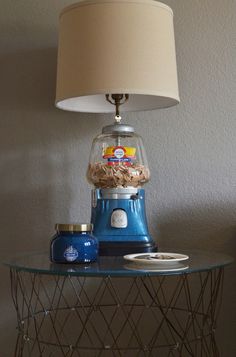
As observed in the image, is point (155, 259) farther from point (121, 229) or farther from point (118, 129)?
point (118, 129)

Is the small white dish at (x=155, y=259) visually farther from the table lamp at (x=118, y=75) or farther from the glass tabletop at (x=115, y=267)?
the table lamp at (x=118, y=75)

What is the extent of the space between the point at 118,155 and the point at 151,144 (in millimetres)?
265

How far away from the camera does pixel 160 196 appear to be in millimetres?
1724

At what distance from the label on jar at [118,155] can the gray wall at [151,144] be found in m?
0.24

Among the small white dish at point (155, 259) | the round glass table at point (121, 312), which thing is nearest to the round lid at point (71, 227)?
the small white dish at point (155, 259)

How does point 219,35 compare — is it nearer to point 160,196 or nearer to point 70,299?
point 160,196

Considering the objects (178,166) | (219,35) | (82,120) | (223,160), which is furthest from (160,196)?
(219,35)

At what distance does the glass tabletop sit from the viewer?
1.16 m

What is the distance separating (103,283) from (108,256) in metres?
0.31

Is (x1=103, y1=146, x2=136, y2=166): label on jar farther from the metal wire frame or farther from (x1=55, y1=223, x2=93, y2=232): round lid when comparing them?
the metal wire frame

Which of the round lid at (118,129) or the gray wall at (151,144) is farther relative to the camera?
the gray wall at (151,144)

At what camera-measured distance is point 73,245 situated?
51.2 inches

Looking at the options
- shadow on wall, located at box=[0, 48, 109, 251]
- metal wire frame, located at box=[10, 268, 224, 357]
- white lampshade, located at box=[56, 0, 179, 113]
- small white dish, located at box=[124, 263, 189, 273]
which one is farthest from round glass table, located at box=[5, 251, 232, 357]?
white lampshade, located at box=[56, 0, 179, 113]

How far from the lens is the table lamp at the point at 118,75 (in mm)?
1387
